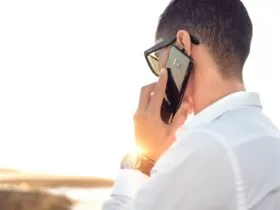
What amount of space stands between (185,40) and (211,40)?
0.27ft

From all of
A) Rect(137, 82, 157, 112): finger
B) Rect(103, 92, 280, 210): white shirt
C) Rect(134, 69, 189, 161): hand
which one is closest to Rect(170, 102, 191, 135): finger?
Rect(134, 69, 189, 161): hand

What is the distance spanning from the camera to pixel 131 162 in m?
2.28

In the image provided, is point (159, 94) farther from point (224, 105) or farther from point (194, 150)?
point (194, 150)

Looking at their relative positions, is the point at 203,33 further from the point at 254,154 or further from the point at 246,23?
the point at 254,154

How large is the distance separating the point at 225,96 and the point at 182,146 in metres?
0.28

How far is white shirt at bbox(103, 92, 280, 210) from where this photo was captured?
1.73 m

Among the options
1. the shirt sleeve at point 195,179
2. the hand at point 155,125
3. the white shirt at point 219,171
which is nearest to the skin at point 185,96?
the hand at point 155,125

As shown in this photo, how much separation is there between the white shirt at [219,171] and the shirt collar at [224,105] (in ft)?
0.10

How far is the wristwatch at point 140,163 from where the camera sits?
222cm

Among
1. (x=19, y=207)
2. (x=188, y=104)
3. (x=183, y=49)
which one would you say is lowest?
(x=19, y=207)

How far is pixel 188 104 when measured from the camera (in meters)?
2.22

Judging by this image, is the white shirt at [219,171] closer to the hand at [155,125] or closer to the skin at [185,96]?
the skin at [185,96]

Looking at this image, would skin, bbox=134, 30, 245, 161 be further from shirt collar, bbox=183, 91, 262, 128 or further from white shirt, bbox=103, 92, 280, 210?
white shirt, bbox=103, 92, 280, 210

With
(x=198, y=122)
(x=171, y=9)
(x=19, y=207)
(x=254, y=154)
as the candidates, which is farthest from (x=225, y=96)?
(x=19, y=207)
